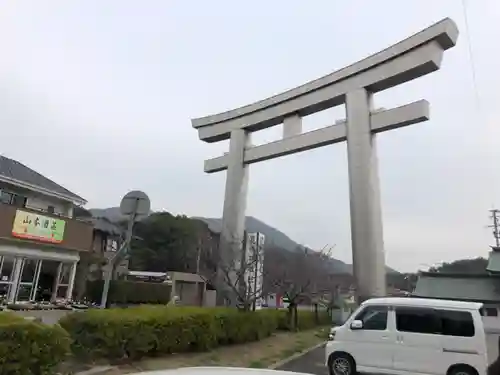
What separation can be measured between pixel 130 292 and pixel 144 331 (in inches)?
783

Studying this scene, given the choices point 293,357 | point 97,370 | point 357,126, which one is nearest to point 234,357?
point 293,357

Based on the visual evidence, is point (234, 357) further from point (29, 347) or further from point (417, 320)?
point (29, 347)

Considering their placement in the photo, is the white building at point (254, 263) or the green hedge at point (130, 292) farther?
the green hedge at point (130, 292)

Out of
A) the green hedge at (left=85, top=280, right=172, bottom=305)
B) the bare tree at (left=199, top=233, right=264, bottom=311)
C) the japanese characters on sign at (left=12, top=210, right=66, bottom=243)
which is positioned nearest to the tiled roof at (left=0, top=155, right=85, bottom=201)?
the japanese characters on sign at (left=12, top=210, right=66, bottom=243)

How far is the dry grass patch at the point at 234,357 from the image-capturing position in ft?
25.7

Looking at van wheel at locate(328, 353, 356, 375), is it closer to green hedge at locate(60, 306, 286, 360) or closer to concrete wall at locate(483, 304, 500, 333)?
green hedge at locate(60, 306, 286, 360)

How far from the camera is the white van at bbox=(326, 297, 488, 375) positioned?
767cm

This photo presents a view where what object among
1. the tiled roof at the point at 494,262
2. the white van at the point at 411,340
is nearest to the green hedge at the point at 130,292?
the white van at the point at 411,340

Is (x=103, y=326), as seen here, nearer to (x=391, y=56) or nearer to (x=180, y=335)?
(x=180, y=335)

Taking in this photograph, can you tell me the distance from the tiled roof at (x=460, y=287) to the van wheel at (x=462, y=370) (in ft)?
54.0

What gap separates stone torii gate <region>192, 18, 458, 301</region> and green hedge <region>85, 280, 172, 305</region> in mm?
11642

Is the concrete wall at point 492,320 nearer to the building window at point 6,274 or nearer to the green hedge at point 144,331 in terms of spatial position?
the green hedge at point 144,331

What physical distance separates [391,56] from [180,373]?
13.7 m

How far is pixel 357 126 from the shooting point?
14.4 m
